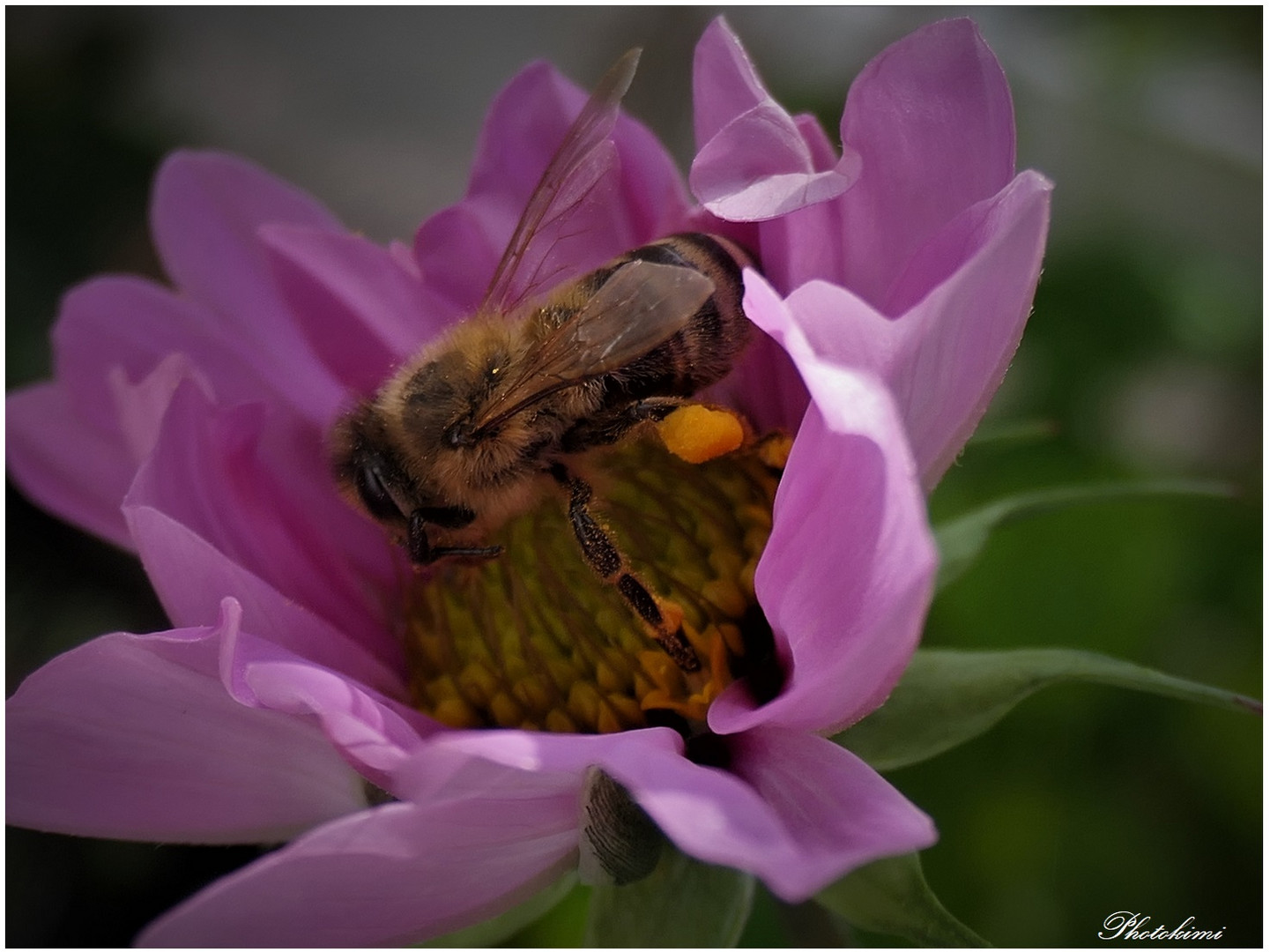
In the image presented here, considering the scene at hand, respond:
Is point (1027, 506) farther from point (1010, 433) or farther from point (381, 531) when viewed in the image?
point (381, 531)

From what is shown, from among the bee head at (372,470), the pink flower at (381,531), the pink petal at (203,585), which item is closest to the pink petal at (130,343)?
the pink flower at (381,531)

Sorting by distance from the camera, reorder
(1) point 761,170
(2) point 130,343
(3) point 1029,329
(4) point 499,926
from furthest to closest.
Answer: (3) point 1029,329
(2) point 130,343
(4) point 499,926
(1) point 761,170

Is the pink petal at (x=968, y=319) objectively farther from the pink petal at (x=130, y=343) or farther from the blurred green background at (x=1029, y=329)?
the pink petal at (x=130, y=343)

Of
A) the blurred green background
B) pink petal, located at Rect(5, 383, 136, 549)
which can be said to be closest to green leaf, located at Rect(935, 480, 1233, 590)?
A: the blurred green background

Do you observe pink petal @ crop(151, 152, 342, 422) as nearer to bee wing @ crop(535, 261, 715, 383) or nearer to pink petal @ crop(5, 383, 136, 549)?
pink petal @ crop(5, 383, 136, 549)

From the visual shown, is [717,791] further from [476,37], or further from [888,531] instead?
[476,37]

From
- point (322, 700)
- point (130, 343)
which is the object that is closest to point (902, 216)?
point (322, 700)
